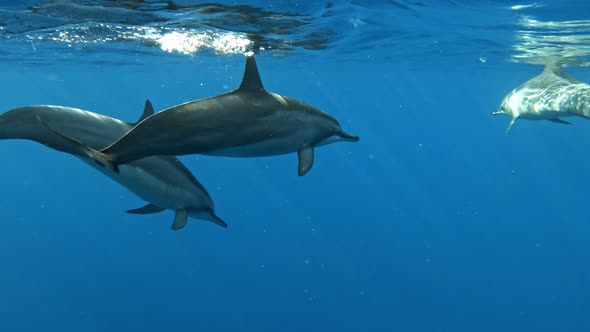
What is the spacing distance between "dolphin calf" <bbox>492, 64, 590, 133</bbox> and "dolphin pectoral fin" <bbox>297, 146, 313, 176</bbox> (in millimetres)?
9113

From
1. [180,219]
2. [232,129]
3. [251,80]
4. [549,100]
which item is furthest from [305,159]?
[549,100]

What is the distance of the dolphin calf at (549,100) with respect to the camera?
12.8m

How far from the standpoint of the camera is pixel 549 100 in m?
13.8

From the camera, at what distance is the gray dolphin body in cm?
559

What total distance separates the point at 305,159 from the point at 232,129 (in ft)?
4.46

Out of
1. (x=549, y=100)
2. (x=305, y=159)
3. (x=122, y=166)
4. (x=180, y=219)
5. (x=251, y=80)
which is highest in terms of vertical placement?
(x=251, y=80)

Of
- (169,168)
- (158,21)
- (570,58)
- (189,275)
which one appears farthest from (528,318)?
(169,168)

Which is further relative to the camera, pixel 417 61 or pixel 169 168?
pixel 417 61

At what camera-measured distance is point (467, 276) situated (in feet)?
104

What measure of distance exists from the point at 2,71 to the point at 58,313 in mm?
16458

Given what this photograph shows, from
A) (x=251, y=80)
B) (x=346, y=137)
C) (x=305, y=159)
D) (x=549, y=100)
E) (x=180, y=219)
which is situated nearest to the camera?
(x=251, y=80)

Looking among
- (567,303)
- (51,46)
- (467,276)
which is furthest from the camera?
(467,276)

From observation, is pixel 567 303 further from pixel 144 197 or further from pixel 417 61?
→ pixel 144 197

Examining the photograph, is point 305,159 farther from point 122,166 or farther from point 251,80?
point 122,166
